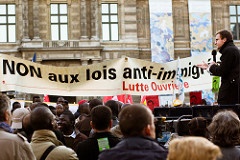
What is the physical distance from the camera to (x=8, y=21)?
27.8 meters

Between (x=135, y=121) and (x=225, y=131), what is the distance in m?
1.22

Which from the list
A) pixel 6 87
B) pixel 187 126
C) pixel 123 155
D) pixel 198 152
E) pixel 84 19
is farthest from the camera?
pixel 84 19

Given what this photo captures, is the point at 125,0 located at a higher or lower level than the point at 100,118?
higher

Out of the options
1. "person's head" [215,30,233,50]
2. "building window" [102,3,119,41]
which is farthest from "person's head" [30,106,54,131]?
"building window" [102,3,119,41]

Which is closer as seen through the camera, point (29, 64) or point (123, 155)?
Result: point (123, 155)

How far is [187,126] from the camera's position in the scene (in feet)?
20.7

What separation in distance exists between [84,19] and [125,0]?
248 centimetres

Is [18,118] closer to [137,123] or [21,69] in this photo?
[137,123]

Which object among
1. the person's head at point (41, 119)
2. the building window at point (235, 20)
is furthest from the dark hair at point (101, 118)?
the building window at point (235, 20)

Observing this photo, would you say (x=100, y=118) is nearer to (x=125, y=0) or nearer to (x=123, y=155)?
(x=123, y=155)

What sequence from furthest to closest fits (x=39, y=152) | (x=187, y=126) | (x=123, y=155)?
(x=187, y=126) → (x=39, y=152) → (x=123, y=155)

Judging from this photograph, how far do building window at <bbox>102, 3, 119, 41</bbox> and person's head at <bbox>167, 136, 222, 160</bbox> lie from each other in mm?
24918

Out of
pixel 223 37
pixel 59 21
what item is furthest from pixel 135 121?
pixel 59 21

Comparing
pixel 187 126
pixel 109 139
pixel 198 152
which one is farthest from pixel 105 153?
pixel 187 126
